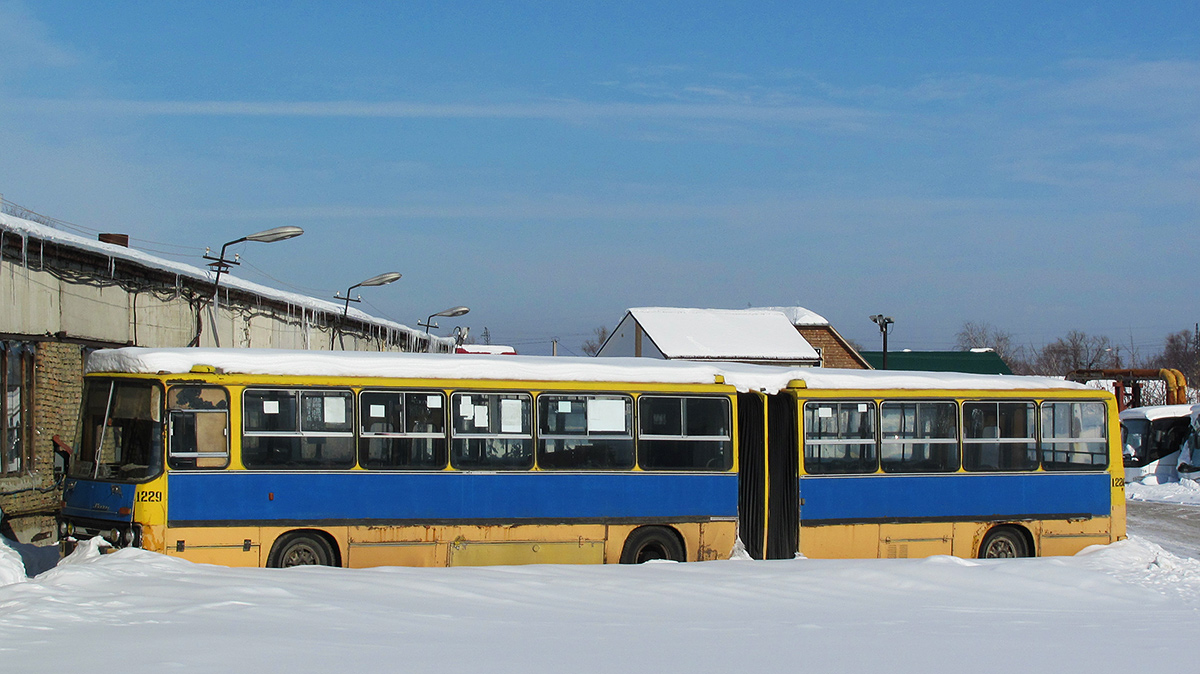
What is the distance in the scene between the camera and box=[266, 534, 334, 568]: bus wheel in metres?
12.3

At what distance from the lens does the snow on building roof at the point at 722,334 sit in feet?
182

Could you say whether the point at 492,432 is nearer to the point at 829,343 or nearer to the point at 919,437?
the point at 919,437

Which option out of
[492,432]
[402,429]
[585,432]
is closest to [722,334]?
[585,432]

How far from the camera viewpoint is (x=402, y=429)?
12883 mm

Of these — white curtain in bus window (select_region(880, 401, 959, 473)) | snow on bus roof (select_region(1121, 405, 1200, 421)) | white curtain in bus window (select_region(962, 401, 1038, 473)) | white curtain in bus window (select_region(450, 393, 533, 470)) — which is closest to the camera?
white curtain in bus window (select_region(450, 393, 533, 470))

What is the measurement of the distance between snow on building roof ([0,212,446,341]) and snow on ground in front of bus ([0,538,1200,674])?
6963mm

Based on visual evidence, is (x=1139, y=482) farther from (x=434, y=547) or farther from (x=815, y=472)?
(x=434, y=547)

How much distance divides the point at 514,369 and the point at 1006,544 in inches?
288

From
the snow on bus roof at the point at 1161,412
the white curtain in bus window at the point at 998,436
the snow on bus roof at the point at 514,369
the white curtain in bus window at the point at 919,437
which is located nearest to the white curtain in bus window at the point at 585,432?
the snow on bus roof at the point at 514,369

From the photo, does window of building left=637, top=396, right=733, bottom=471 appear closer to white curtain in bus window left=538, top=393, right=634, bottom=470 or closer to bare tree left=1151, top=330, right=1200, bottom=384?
white curtain in bus window left=538, top=393, right=634, bottom=470

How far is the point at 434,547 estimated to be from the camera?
12906 mm

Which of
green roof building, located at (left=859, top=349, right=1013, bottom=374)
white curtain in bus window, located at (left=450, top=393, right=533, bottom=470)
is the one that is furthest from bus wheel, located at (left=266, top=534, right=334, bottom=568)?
green roof building, located at (left=859, top=349, right=1013, bottom=374)

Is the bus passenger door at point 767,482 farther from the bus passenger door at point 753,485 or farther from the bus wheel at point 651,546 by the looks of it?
the bus wheel at point 651,546

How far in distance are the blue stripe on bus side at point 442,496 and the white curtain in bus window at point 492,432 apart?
0.17 metres
